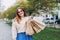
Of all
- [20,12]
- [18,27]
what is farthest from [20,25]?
[20,12]

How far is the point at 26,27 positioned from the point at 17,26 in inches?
7.8

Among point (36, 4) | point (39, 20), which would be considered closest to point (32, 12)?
point (36, 4)

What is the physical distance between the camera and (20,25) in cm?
545

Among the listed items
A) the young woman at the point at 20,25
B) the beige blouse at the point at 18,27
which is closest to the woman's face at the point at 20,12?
the young woman at the point at 20,25

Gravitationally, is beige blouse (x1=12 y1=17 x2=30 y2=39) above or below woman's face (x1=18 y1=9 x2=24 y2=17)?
below

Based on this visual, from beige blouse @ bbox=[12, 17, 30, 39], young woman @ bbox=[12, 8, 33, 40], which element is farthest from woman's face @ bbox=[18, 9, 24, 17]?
beige blouse @ bbox=[12, 17, 30, 39]

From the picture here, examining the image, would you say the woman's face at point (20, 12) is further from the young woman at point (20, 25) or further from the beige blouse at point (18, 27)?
the beige blouse at point (18, 27)

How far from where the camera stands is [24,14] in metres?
5.47

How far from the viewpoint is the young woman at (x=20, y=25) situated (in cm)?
543

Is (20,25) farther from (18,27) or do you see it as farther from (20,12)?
(20,12)

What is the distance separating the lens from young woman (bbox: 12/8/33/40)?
17.8 feet

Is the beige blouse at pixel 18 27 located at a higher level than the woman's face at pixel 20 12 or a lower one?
Answer: lower

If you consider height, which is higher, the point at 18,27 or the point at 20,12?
the point at 20,12

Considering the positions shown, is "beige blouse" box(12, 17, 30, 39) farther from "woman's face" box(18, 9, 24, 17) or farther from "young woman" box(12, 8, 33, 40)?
"woman's face" box(18, 9, 24, 17)
